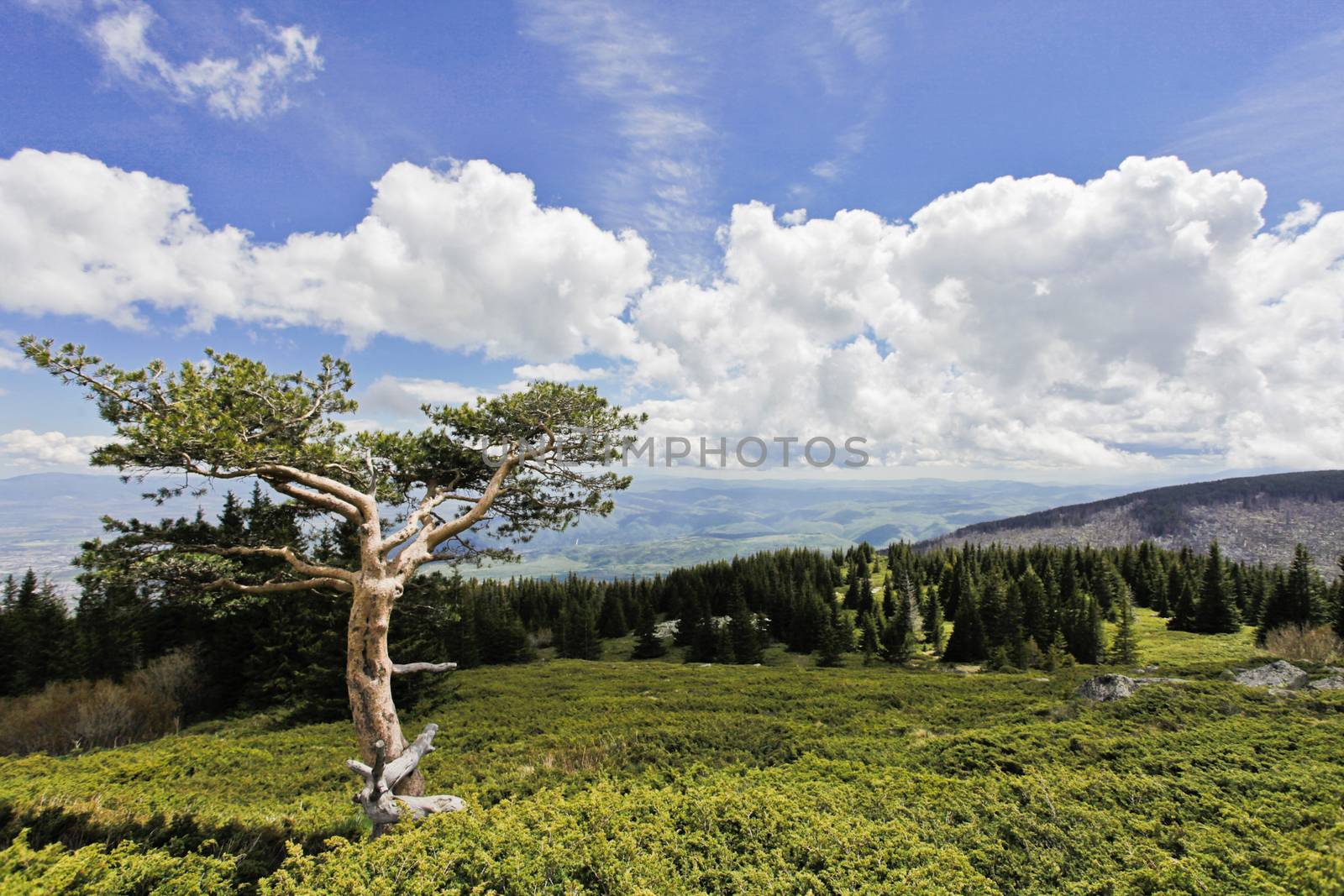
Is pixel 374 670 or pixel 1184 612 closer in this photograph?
pixel 374 670

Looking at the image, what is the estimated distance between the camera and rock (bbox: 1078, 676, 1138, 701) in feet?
56.2

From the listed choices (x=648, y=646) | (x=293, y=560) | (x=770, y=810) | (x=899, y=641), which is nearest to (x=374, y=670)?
(x=293, y=560)

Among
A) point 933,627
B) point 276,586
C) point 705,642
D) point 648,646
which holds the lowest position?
point 933,627

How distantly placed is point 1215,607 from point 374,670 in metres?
82.4

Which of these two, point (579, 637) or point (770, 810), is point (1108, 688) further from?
point (579, 637)

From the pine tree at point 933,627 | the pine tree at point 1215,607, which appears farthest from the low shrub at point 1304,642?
the pine tree at point 933,627

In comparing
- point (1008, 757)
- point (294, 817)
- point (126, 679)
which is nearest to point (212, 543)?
point (294, 817)

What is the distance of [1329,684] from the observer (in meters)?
17.5

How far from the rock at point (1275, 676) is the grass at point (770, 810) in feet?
16.0

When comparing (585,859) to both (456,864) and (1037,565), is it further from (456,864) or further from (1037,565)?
(1037,565)

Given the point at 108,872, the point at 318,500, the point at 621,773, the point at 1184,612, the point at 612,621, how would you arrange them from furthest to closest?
the point at 612,621 → the point at 1184,612 → the point at 621,773 → the point at 318,500 → the point at 108,872

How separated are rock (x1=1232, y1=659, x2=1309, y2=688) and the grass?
4887 millimetres

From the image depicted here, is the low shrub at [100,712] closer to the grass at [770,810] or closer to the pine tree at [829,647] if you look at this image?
the grass at [770,810]

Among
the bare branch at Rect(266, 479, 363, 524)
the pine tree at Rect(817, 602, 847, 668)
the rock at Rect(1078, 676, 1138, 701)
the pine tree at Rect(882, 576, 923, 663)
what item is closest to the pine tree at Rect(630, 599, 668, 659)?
the pine tree at Rect(817, 602, 847, 668)
